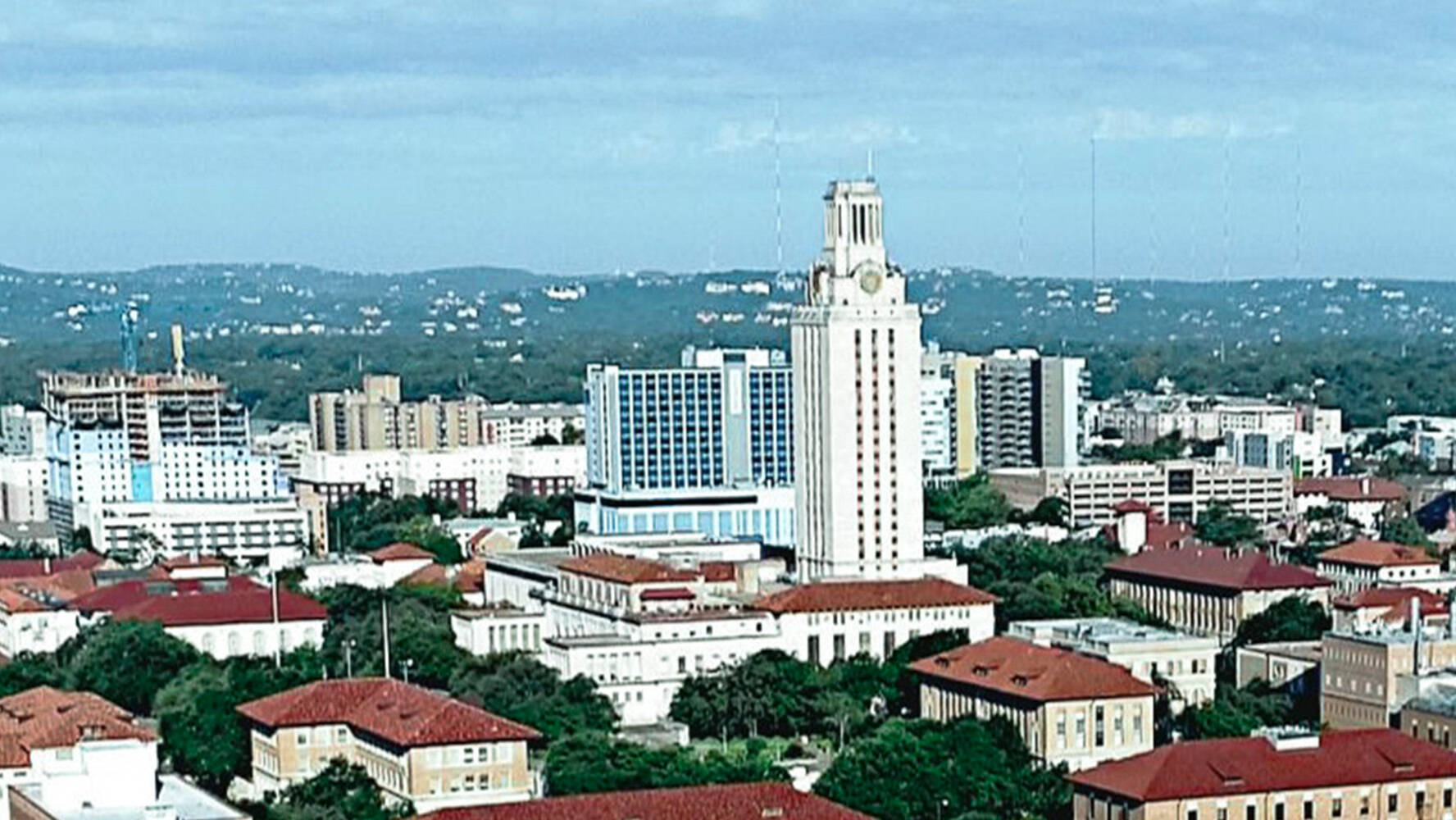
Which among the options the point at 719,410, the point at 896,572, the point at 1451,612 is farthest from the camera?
the point at 719,410

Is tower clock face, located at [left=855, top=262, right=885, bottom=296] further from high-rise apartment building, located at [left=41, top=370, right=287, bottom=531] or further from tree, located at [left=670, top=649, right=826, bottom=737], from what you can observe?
high-rise apartment building, located at [left=41, top=370, right=287, bottom=531]

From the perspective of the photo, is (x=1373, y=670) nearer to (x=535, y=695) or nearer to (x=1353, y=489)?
(x=535, y=695)

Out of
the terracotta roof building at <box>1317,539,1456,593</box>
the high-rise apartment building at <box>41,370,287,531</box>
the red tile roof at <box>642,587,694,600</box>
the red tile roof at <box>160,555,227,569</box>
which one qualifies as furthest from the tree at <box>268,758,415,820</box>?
the high-rise apartment building at <box>41,370,287,531</box>

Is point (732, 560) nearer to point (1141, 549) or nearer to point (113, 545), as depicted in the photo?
point (1141, 549)

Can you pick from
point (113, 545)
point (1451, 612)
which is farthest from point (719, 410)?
point (1451, 612)

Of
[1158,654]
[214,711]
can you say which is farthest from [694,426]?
[214,711]

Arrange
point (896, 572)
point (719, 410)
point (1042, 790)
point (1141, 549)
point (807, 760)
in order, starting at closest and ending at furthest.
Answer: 1. point (1042, 790)
2. point (807, 760)
3. point (896, 572)
4. point (1141, 549)
5. point (719, 410)

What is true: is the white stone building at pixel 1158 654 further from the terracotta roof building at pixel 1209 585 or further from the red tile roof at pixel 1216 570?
the red tile roof at pixel 1216 570
